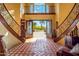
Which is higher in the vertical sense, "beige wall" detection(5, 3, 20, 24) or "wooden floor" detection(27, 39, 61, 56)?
"beige wall" detection(5, 3, 20, 24)

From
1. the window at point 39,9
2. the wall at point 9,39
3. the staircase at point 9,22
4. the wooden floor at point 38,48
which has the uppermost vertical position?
the window at point 39,9

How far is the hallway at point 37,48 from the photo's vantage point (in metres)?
3.46

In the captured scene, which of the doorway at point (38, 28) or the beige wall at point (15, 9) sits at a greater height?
the beige wall at point (15, 9)

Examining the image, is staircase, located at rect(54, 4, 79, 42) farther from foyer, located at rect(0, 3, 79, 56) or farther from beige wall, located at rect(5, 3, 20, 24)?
beige wall, located at rect(5, 3, 20, 24)

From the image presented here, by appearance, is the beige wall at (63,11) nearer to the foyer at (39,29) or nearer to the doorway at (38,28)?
the foyer at (39,29)

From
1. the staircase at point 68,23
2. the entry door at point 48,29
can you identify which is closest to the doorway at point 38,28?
the entry door at point 48,29

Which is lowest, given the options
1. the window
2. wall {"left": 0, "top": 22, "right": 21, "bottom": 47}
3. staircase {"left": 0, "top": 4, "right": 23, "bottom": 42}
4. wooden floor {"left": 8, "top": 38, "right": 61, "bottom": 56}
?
wooden floor {"left": 8, "top": 38, "right": 61, "bottom": 56}

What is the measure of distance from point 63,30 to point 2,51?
0.80 m

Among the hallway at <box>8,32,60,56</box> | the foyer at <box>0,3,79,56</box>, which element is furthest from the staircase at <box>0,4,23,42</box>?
the hallway at <box>8,32,60,56</box>

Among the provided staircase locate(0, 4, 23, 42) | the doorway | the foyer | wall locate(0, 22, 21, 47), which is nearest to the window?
the foyer

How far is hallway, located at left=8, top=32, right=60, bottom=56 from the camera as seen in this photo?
11.3 feet

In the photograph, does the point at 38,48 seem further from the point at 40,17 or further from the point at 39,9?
the point at 39,9

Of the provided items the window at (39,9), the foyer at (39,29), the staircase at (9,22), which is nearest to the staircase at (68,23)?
the foyer at (39,29)

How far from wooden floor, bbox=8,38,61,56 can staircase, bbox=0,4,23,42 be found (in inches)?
4.9
